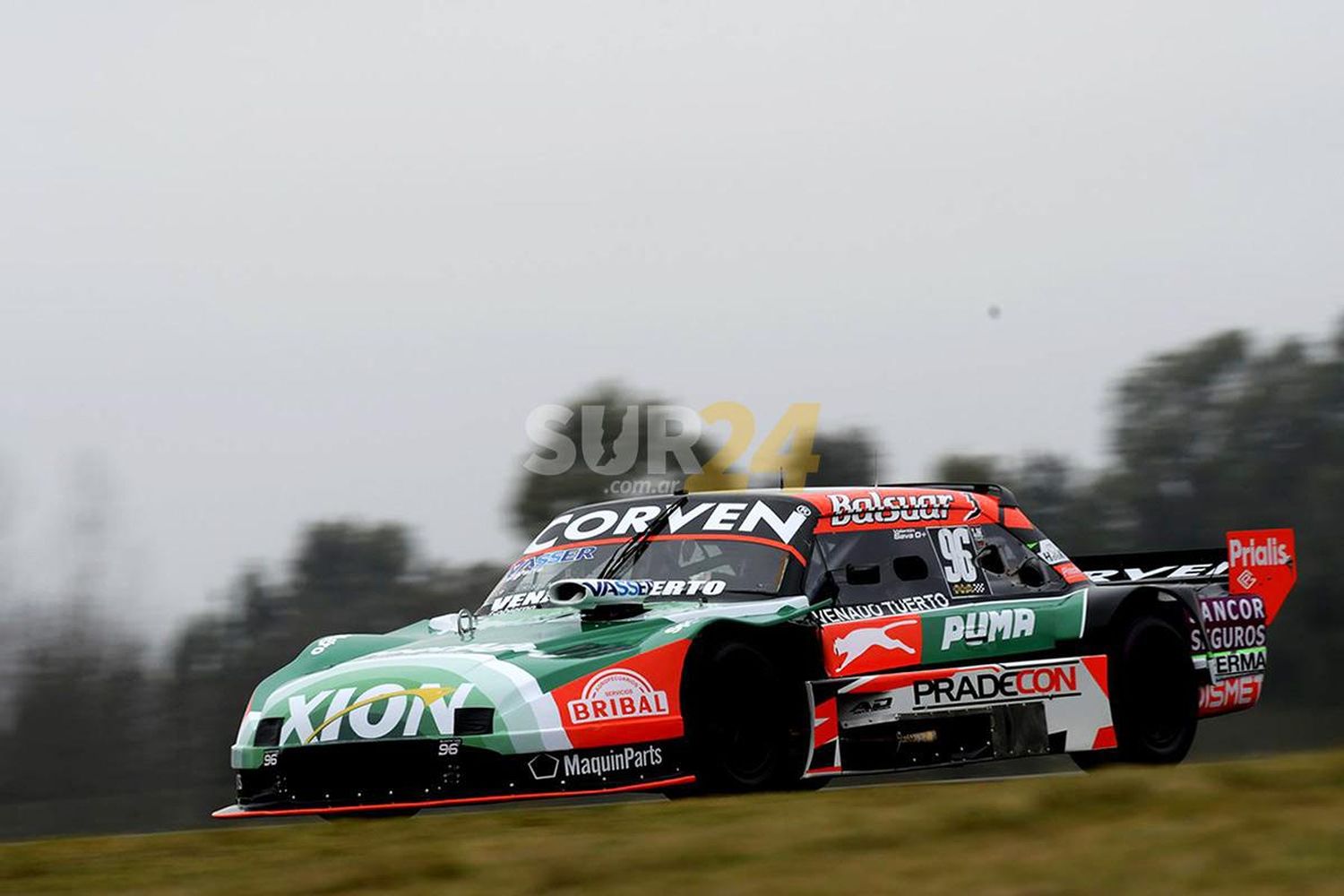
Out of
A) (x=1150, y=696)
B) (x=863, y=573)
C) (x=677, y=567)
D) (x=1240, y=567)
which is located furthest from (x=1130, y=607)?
(x=677, y=567)

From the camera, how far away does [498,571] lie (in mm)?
38094

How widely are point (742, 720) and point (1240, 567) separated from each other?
4.45 meters

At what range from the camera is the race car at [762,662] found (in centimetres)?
817

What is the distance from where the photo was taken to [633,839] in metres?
6.06

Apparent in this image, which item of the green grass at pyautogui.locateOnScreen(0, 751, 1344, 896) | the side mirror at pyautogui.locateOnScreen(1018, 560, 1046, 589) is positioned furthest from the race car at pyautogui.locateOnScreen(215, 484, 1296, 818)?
the green grass at pyautogui.locateOnScreen(0, 751, 1344, 896)

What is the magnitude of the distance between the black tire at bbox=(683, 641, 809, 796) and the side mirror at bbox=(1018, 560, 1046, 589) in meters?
2.23

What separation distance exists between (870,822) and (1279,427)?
55269 millimetres

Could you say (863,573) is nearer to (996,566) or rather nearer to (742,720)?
(996,566)

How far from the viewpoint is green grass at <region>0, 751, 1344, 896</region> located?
499cm

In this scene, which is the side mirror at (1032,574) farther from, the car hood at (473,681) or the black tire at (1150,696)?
the car hood at (473,681)

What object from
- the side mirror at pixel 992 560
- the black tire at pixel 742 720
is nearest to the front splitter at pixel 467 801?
the black tire at pixel 742 720

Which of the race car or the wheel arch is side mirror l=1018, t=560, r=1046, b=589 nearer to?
the race car

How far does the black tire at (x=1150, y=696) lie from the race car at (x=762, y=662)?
0.02 meters

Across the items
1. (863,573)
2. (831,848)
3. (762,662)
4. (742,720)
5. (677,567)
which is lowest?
(831,848)
